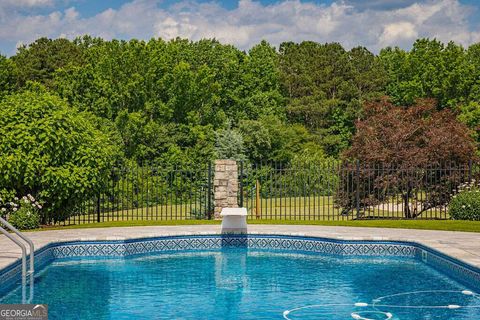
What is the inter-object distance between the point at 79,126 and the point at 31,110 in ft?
4.33

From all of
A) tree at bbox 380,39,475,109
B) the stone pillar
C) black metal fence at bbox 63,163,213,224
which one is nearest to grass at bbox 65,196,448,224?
black metal fence at bbox 63,163,213,224

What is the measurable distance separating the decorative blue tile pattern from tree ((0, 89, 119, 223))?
2.81 meters

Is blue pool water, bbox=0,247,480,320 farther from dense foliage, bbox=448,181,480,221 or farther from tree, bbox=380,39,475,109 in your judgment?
tree, bbox=380,39,475,109

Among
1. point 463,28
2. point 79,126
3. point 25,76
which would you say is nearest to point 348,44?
point 463,28

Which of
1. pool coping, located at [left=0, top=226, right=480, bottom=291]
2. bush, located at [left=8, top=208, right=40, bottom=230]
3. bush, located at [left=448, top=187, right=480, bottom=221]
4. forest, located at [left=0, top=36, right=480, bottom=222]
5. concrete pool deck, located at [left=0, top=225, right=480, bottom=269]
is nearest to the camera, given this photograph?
pool coping, located at [left=0, top=226, right=480, bottom=291]

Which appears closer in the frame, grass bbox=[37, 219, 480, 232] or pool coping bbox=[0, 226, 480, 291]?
pool coping bbox=[0, 226, 480, 291]

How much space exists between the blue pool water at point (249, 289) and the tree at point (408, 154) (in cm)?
721

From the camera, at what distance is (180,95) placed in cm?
4366

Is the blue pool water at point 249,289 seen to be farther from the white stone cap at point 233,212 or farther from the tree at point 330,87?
the tree at point 330,87

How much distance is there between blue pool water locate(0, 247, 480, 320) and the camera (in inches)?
384

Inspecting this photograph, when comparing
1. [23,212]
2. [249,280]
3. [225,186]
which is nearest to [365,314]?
[249,280]

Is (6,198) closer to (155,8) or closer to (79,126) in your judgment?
(79,126)

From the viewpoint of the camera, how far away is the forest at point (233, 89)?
40.0 meters

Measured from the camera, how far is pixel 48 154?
17062mm
